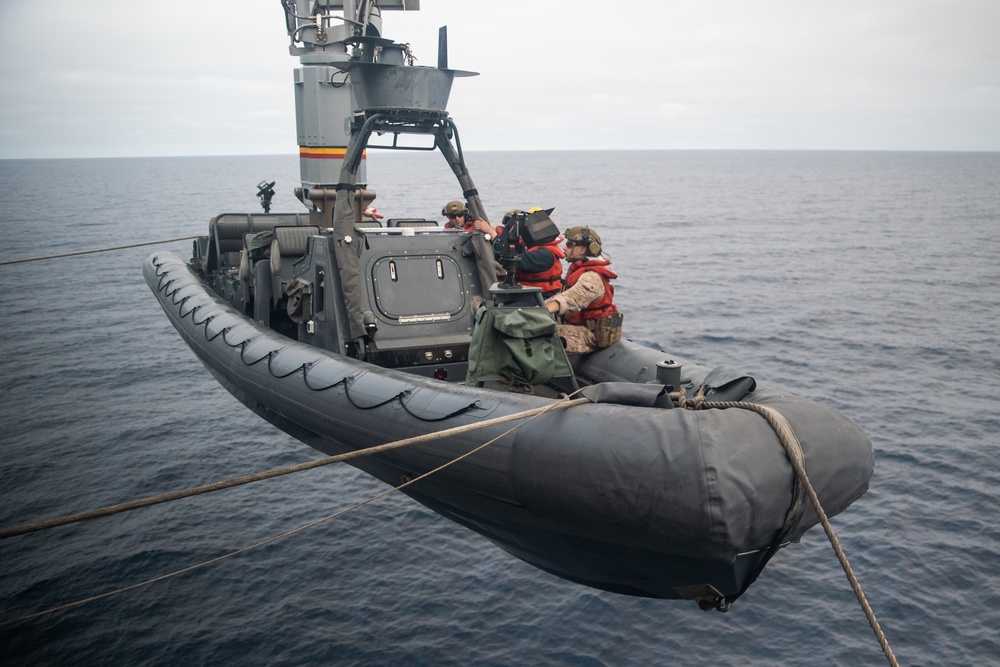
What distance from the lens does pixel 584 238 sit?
256 inches

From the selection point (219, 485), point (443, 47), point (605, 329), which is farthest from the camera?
point (443, 47)

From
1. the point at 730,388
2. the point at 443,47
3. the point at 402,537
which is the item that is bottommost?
the point at 402,537

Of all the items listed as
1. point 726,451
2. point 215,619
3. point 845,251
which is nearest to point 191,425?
point 215,619

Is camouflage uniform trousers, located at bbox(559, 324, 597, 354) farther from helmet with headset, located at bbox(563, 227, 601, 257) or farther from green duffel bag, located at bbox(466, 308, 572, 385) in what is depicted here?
green duffel bag, located at bbox(466, 308, 572, 385)

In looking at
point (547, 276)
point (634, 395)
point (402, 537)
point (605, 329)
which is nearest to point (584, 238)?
point (547, 276)

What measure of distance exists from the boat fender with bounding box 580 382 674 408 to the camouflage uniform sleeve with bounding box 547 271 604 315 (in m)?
1.79

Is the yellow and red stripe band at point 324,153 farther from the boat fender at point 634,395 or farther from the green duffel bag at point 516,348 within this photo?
the boat fender at point 634,395

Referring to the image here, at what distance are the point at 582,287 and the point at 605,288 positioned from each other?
0.28m

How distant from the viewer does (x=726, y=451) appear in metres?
4.18

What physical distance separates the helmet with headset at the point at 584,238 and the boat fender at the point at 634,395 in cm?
203

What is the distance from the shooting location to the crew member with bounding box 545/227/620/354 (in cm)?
649

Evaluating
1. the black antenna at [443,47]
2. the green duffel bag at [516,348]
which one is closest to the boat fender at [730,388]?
the green duffel bag at [516,348]

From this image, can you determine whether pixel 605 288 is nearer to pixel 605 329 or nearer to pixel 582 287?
pixel 582 287

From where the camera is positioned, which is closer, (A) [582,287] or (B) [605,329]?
(A) [582,287]
